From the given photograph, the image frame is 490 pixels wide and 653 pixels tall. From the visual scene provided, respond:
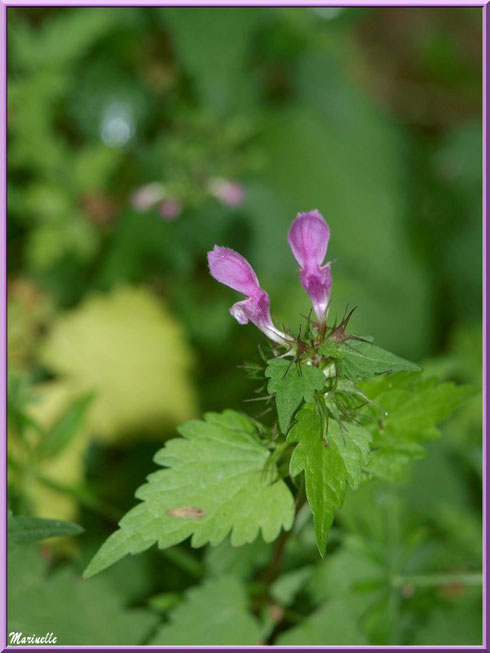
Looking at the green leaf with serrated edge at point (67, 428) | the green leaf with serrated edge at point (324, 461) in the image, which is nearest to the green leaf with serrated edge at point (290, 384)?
the green leaf with serrated edge at point (324, 461)

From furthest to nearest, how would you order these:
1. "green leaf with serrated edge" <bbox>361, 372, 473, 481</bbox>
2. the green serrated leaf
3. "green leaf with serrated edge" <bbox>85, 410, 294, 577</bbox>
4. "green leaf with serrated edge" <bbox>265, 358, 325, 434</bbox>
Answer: the green serrated leaf < "green leaf with serrated edge" <bbox>361, 372, 473, 481</bbox> < "green leaf with serrated edge" <bbox>85, 410, 294, 577</bbox> < "green leaf with serrated edge" <bbox>265, 358, 325, 434</bbox>

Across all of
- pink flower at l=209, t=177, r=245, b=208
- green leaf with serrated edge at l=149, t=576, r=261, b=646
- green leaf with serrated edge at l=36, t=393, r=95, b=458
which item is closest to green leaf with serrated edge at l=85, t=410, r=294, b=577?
green leaf with serrated edge at l=149, t=576, r=261, b=646

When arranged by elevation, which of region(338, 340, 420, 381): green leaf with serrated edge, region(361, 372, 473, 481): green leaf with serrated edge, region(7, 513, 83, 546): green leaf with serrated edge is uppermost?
region(338, 340, 420, 381): green leaf with serrated edge

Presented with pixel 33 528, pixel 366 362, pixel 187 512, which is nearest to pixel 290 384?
pixel 366 362

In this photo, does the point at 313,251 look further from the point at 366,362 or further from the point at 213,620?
the point at 213,620

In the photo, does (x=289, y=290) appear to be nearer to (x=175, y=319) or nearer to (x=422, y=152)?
(x=175, y=319)

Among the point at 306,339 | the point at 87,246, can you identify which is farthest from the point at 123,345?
the point at 306,339

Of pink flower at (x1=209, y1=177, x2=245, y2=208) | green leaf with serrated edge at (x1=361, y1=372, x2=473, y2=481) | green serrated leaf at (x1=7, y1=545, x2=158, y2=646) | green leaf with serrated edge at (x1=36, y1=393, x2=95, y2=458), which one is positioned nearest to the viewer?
green leaf with serrated edge at (x1=361, y1=372, x2=473, y2=481)

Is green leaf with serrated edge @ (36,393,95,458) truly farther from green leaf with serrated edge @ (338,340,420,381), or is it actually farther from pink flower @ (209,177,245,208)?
pink flower @ (209,177,245,208)
